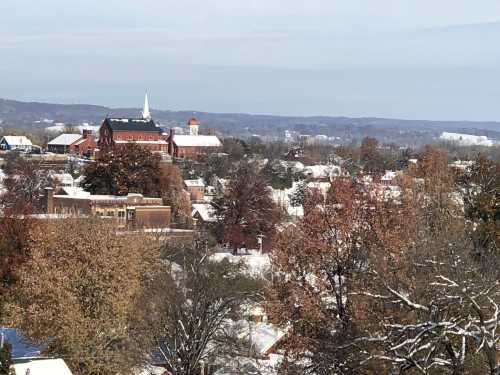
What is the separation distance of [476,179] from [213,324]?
2563 centimetres

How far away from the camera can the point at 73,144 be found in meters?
111

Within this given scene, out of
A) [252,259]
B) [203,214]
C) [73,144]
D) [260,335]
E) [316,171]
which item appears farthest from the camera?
[73,144]

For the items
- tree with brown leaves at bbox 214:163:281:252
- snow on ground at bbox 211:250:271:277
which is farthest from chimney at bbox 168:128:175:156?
snow on ground at bbox 211:250:271:277

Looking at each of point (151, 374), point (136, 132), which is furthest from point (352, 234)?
point (136, 132)

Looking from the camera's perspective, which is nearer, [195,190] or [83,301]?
[83,301]

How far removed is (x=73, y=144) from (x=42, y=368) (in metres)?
95.7

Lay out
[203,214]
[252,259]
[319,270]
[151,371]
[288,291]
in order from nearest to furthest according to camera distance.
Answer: [288,291] → [319,270] → [151,371] → [252,259] → [203,214]

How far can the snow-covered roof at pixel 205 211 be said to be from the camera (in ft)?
175

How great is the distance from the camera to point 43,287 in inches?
869

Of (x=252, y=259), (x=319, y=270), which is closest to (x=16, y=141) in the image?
(x=252, y=259)

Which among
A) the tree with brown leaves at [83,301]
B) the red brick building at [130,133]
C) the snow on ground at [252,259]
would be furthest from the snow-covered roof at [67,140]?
the tree with brown leaves at [83,301]

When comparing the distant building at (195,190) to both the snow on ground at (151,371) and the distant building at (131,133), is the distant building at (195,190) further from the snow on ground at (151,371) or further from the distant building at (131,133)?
the snow on ground at (151,371)

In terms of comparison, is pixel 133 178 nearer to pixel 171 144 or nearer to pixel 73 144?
pixel 73 144

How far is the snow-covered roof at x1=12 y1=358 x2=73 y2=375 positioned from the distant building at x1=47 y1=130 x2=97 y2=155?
9183 centimetres
